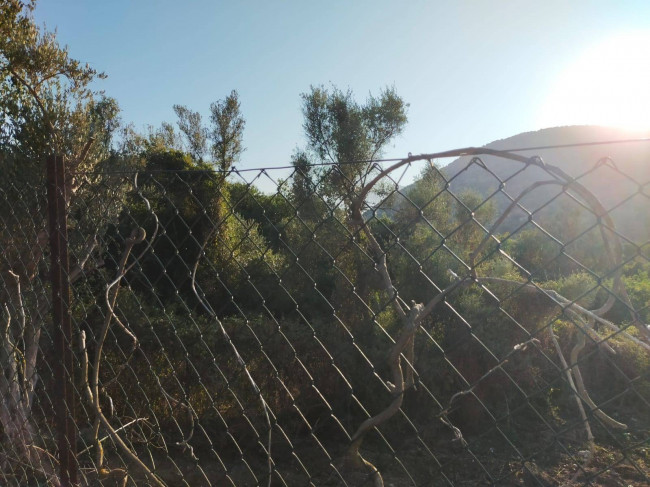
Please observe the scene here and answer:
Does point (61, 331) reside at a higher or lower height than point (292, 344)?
higher

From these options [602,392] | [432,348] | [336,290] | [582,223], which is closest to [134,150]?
[336,290]

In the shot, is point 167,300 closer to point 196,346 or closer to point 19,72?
point 196,346

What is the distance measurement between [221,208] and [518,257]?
12.3ft

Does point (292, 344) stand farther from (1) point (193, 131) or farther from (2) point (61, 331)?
(1) point (193, 131)

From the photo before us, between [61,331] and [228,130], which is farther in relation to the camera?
[228,130]

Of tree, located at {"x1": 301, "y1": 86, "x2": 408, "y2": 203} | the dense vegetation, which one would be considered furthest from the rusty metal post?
tree, located at {"x1": 301, "y1": 86, "x2": 408, "y2": 203}

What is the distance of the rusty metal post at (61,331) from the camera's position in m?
1.71

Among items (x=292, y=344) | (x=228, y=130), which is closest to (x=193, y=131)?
(x=228, y=130)

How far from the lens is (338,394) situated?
14.1 ft

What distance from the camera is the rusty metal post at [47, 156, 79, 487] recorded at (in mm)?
1712

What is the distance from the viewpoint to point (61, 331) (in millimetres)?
1730

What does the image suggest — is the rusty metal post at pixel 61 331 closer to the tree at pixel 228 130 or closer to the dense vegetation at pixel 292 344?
the dense vegetation at pixel 292 344

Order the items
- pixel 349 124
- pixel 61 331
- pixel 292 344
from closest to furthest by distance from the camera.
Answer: pixel 61 331 → pixel 292 344 → pixel 349 124

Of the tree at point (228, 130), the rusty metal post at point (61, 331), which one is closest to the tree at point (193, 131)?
the tree at point (228, 130)
